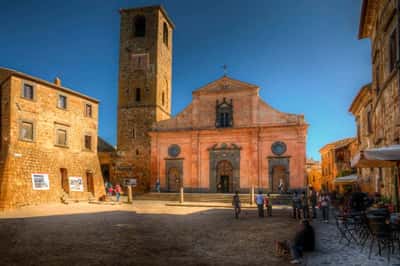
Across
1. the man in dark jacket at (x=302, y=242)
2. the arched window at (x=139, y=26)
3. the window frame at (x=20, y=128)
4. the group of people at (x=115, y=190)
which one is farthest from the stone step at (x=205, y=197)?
the man in dark jacket at (x=302, y=242)

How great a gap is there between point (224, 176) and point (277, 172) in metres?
4.90

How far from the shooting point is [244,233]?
1182 cm

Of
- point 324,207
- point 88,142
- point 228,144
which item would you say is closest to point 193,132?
point 228,144

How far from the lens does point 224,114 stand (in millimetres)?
33125

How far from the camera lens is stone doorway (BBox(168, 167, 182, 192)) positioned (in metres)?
33.5

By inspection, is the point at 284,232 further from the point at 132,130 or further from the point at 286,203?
the point at 132,130

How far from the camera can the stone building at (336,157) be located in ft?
132

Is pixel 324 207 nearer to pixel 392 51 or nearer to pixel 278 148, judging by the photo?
pixel 392 51

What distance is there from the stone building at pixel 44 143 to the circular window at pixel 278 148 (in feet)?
51.4

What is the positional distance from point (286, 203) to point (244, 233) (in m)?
16.4

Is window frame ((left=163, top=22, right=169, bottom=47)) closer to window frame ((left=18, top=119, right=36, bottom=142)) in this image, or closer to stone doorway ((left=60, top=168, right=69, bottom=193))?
stone doorway ((left=60, top=168, right=69, bottom=193))

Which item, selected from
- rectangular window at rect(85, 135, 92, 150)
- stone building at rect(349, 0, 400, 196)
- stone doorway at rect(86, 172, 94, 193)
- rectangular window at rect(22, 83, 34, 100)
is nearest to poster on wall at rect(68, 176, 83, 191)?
stone doorway at rect(86, 172, 94, 193)

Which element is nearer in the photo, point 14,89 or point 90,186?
point 14,89

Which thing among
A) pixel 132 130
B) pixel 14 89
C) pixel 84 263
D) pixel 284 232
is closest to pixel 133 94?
pixel 132 130
